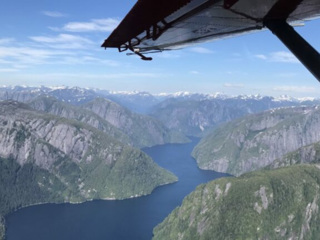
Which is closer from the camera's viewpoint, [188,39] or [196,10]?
[196,10]

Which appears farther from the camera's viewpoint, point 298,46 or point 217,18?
point 217,18

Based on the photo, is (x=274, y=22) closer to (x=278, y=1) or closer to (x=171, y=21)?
(x=278, y=1)

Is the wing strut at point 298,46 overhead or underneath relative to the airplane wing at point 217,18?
underneath

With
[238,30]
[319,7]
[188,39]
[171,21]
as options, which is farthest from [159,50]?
[319,7]

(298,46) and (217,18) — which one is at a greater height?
(217,18)

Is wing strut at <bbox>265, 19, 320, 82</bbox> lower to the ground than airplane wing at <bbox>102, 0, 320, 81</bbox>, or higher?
lower

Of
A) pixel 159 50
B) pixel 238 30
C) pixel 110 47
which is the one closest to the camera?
pixel 238 30
